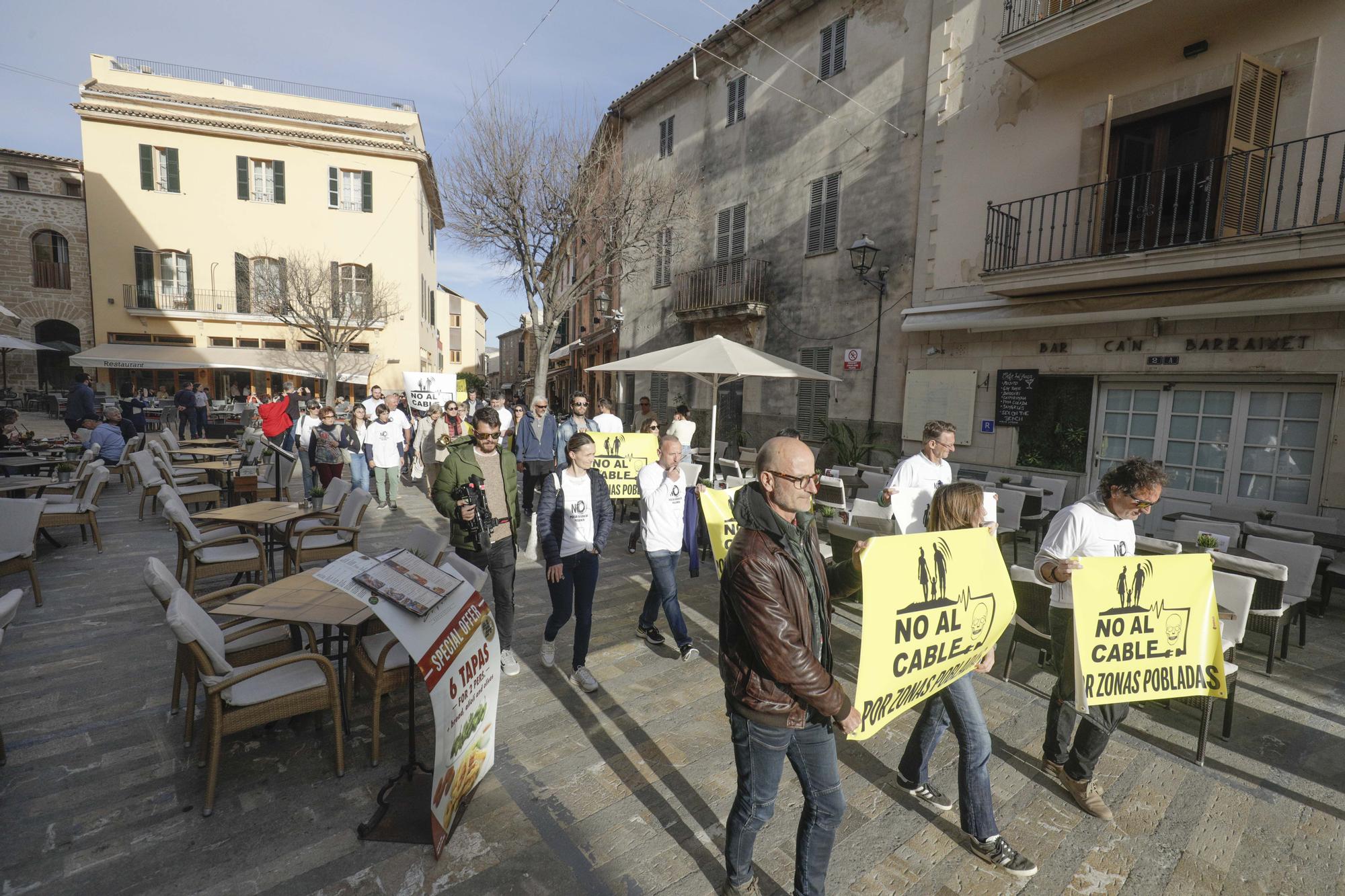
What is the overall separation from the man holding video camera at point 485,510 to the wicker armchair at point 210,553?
2393 millimetres

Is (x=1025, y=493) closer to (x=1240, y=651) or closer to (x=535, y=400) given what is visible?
(x=1240, y=651)

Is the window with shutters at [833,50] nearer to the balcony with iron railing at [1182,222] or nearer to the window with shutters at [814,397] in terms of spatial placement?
the balcony with iron railing at [1182,222]

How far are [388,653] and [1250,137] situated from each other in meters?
11.0

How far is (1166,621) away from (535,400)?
7444mm

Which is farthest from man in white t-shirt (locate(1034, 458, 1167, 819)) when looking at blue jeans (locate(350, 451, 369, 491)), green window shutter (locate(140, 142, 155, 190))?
green window shutter (locate(140, 142, 155, 190))

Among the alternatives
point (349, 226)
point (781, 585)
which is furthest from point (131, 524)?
point (349, 226)

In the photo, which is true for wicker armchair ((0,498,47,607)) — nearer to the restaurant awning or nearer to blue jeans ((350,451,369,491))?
blue jeans ((350,451,369,491))

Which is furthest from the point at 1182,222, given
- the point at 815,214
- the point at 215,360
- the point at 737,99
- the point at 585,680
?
the point at 215,360

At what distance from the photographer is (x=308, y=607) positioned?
11.8 ft

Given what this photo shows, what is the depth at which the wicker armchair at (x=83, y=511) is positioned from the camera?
280 inches

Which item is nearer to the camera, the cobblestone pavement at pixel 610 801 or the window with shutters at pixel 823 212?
the cobblestone pavement at pixel 610 801

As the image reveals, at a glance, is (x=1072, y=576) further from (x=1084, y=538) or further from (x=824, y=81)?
(x=824, y=81)

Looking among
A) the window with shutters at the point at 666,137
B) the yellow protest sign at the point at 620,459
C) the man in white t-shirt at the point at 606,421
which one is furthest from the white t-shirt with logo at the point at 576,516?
the window with shutters at the point at 666,137

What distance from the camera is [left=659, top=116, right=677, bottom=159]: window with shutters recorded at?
60.5 ft
